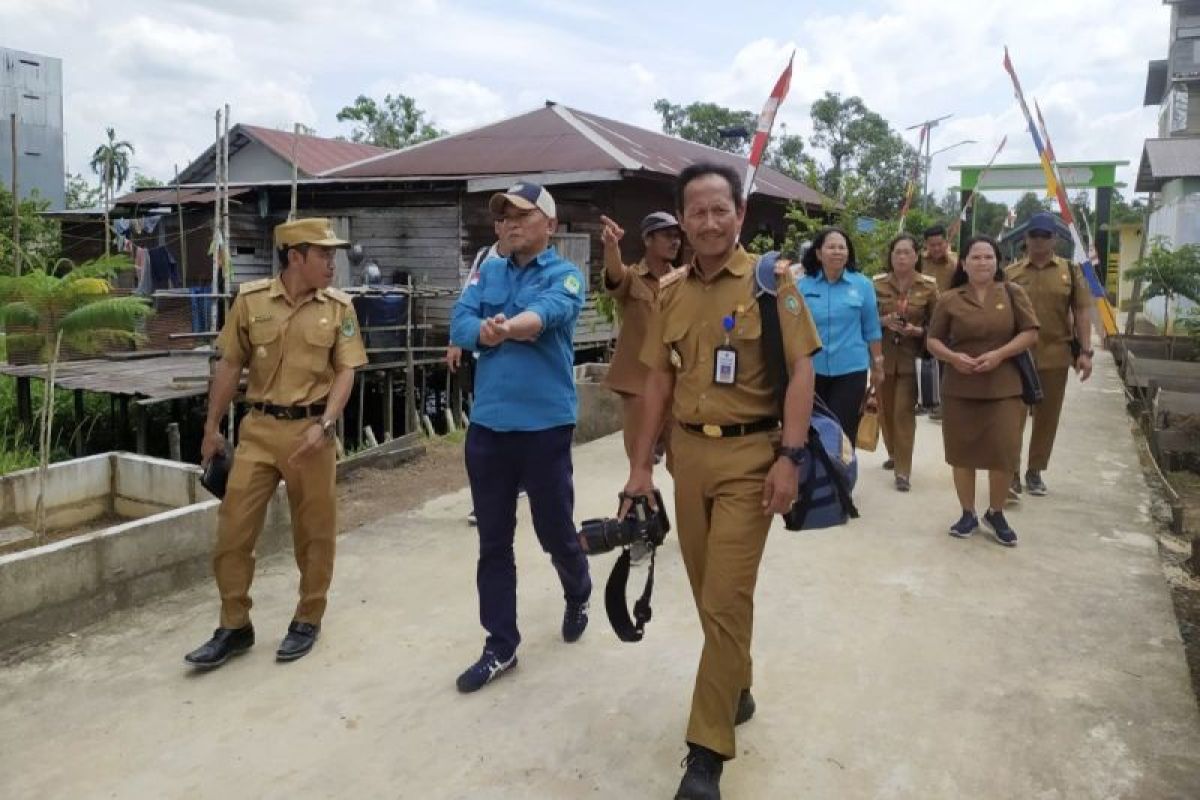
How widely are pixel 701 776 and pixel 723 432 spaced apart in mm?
993

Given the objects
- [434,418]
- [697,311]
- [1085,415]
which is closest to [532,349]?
[697,311]

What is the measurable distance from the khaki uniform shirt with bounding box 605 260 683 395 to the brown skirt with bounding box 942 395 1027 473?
1.86 metres

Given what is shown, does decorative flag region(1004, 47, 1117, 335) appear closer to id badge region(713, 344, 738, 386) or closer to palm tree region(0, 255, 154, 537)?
id badge region(713, 344, 738, 386)

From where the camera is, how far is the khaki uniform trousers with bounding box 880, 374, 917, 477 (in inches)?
255

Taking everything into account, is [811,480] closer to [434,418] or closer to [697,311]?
[697,311]

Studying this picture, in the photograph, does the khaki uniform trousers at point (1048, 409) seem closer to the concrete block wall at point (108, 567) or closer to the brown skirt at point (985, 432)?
the brown skirt at point (985, 432)

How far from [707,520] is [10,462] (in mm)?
6595

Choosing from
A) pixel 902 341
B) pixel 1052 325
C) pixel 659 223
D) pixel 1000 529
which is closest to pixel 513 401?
pixel 659 223

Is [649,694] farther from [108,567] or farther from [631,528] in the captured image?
[108,567]

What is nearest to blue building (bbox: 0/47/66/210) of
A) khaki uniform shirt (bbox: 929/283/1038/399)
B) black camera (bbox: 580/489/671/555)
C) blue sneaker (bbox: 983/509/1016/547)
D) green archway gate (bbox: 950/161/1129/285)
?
green archway gate (bbox: 950/161/1129/285)

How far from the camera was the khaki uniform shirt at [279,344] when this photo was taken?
3.85 m

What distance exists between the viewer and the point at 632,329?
191 inches

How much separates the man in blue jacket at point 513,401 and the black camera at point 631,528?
55 centimetres

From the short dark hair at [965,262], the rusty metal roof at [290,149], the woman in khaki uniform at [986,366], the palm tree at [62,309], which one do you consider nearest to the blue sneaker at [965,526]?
the woman in khaki uniform at [986,366]
